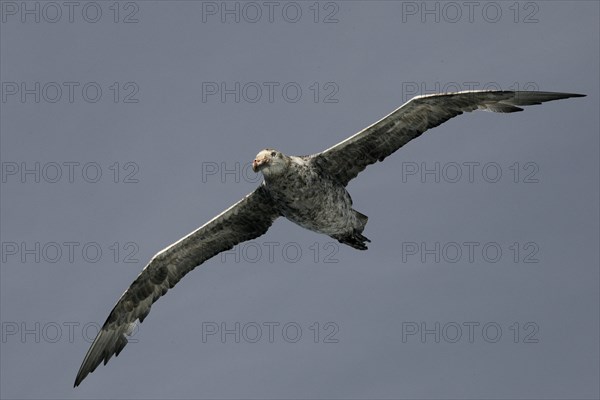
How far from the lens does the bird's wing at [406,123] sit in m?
23.3

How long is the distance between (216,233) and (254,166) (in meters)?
3.45

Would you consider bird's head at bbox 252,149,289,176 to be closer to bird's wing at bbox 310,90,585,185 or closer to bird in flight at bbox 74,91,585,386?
bird in flight at bbox 74,91,585,386

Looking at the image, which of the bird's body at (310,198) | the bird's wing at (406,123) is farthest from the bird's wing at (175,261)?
the bird's wing at (406,123)

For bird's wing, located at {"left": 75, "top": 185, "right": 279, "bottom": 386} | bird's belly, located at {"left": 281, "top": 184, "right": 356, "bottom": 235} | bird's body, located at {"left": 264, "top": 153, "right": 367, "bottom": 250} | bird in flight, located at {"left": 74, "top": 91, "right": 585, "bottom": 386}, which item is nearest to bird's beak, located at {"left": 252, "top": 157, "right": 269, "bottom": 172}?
bird in flight, located at {"left": 74, "top": 91, "right": 585, "bottom": 386}

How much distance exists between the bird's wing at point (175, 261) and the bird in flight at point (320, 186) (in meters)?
0.02

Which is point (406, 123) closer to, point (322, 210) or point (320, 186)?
point (320, 186)

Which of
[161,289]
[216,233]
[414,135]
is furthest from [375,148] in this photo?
[161,289]

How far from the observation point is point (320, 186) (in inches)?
918

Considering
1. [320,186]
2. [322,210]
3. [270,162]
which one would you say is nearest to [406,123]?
[320,186]

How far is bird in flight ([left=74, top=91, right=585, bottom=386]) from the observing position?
2309cm

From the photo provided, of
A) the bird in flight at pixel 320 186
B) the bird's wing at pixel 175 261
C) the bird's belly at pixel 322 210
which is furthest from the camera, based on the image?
the bird's wing at pixel 175 261

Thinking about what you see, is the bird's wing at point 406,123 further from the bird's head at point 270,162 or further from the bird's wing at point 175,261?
the bird's wing at point 175,261

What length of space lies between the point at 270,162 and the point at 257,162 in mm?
304

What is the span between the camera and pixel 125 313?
26.6 m
